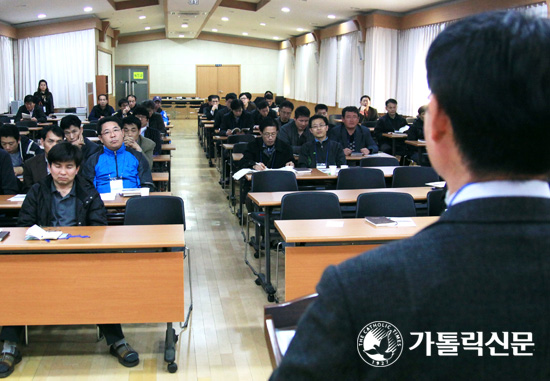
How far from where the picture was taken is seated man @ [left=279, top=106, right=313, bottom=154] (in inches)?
320

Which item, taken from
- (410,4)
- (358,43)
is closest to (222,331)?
(410,4)

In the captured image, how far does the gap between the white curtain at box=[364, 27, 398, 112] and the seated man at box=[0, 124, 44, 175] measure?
894 cm

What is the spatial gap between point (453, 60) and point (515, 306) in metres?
0.30

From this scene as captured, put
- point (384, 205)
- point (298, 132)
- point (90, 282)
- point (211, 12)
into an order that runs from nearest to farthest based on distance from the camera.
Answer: point (90, 282) → point (384, 205) → point (298, 132) → point (211, 12)

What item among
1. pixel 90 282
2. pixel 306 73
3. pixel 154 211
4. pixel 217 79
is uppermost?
pixel 217 79

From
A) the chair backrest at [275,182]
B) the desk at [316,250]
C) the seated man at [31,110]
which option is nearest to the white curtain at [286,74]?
the seated man at [31,110]

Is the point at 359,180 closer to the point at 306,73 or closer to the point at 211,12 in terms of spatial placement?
the point at 211,12

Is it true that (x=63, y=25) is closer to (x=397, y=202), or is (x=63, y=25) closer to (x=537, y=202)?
(x=397, y=202)

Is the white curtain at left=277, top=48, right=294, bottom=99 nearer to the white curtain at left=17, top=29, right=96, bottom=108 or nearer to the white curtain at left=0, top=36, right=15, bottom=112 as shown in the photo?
the white curtain at left=17, top=29, right=96, bottom=108

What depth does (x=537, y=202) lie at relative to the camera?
2.35 feet

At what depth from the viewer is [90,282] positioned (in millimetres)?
3461

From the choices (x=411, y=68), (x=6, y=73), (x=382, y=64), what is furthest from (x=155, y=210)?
(x=6, y=73)

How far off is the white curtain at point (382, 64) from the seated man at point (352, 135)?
18.9ft

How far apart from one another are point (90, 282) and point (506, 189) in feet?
10.2
